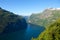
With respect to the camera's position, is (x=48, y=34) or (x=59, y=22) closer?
(x=48, y=34)

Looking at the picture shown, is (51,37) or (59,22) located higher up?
(59,22)

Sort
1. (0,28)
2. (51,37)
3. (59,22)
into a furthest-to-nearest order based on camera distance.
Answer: (0,28), (59,22), (51,37)

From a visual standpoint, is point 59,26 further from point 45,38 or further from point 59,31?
point 45,38

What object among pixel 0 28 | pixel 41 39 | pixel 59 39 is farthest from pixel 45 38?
pixel 0 28

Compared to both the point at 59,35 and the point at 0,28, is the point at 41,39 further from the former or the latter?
the point at 0,28

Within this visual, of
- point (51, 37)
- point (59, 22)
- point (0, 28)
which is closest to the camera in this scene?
point (51, 37)

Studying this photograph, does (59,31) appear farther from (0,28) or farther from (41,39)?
(0,28)

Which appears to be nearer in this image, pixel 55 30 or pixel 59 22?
pixel 55 30

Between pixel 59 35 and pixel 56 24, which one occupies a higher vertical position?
pixel 56 24

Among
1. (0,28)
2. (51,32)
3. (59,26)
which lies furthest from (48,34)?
(0,28)
